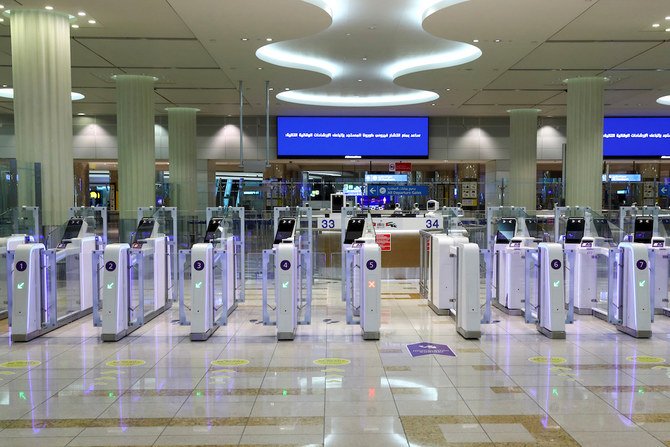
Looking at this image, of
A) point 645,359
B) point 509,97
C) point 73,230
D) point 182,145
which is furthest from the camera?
point 182,145

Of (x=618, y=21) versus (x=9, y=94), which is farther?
(x=9, y=94)

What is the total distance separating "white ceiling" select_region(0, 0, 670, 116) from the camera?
912 centimetres

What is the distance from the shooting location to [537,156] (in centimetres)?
2066

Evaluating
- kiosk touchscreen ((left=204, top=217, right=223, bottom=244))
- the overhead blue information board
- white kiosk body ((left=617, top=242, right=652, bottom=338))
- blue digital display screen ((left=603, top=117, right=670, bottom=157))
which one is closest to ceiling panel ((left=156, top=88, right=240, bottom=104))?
the overhead blue information board

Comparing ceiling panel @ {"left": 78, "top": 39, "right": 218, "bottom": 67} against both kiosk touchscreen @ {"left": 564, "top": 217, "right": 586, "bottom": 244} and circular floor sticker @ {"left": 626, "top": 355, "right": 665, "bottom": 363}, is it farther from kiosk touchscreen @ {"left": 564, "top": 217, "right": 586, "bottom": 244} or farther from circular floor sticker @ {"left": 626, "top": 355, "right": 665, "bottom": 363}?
circular floor sticker @ {"left": 626, "top": 355, "right": 665, "bottom": 363}

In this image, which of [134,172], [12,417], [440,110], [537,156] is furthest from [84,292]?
[537,156]

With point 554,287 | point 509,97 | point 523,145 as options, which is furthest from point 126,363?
point 523,145

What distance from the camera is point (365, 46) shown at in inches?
487

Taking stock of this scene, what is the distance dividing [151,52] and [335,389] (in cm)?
836

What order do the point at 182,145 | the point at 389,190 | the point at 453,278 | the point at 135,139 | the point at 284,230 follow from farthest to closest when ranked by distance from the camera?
the point at 182,145, the point at 389,190, the point at 135,139, the point at 453,278, the point at 284,230

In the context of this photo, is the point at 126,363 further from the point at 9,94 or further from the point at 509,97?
the point at 509,97

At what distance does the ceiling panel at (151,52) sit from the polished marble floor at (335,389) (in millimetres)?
5247

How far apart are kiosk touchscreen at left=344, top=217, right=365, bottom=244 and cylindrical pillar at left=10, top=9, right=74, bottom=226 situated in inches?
167

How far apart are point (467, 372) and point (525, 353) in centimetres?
105
